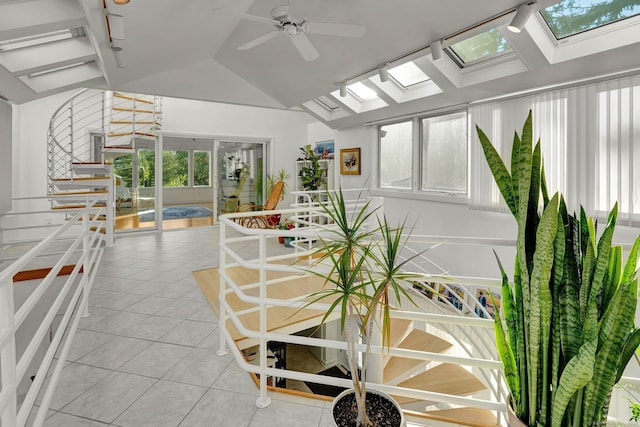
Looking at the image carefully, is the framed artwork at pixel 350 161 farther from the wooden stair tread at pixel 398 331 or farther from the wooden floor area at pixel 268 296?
the wooden stair tread at pixel 398 331

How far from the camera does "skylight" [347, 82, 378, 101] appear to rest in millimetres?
5453

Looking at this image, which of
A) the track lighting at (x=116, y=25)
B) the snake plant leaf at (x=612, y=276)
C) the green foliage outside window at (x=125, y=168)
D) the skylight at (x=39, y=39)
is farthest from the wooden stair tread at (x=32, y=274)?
the snake plant leaf at (x=612, y=276)

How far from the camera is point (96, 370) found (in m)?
2.23

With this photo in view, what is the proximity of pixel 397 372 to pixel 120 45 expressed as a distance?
13.4 ft

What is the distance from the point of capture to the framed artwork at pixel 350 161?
6.33 meters

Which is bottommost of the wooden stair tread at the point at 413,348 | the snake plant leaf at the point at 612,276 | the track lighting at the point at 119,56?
the wooden stair tread at the point at 413,348

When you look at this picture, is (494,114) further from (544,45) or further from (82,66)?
(82,66)

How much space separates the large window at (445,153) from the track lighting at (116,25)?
3874 mm

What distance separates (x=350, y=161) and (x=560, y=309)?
537 centimetres

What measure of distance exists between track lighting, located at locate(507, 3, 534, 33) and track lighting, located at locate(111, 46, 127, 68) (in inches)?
137

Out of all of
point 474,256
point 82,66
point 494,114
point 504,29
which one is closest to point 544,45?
point 504,29

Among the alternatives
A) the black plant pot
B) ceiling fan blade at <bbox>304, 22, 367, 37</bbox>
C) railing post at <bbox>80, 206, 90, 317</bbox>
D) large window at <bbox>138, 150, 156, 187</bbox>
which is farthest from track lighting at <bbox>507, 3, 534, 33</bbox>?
large window at <bbox>138, 150, 156, 187</bbox>

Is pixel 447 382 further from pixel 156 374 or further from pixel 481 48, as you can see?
pixel 481 48

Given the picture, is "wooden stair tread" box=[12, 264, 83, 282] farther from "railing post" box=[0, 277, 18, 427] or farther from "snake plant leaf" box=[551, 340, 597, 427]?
"snake plant leaf" box=[551, 340, 597, 427]
